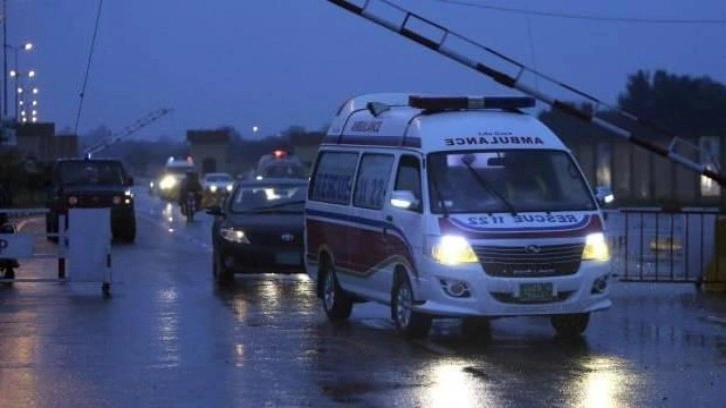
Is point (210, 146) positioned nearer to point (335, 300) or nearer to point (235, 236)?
point (235, 236)

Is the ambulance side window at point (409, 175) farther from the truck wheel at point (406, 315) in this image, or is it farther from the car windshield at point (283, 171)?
the car windshield at point (283, 171)

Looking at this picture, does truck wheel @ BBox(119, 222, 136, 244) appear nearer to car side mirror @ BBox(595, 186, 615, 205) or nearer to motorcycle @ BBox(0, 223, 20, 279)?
motorcycle @ BBox(0, 223, 20, 279)

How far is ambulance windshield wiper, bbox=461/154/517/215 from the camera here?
14625mm

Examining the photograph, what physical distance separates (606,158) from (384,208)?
29.8m

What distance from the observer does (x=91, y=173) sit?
34.5 metres

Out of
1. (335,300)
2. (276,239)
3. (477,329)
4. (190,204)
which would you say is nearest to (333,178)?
(335,300)

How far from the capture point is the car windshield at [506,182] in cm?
1469

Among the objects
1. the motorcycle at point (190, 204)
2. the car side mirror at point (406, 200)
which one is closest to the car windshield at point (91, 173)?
the motorcycle at point (190, 204)

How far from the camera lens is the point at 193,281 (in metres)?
22.1

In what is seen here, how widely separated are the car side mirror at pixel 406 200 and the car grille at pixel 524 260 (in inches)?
34.9

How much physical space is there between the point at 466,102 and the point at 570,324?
Result: 251cm

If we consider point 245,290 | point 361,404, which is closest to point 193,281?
point 245,290

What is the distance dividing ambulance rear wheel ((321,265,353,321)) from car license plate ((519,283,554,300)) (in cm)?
306

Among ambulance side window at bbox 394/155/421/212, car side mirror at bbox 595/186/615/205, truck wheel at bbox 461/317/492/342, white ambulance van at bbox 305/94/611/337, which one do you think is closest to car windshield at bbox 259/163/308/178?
white ambulance van at bbox 305/94/611/337
